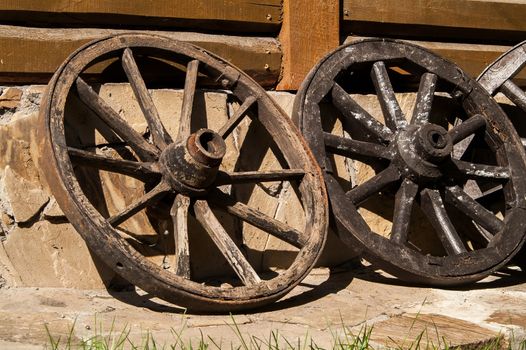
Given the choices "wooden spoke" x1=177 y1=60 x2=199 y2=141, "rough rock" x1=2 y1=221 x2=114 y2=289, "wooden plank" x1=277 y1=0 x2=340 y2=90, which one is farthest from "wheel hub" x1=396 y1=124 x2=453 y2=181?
"rough rock" x1=2 y1=221 x2=114 y2=289

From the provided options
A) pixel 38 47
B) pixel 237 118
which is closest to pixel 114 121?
pixel 38 47

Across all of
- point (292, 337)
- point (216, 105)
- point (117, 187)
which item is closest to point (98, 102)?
point (117, 187)

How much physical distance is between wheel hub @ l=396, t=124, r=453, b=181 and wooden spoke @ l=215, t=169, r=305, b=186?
21.9 inches

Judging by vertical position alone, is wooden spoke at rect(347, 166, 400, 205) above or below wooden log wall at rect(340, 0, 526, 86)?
below

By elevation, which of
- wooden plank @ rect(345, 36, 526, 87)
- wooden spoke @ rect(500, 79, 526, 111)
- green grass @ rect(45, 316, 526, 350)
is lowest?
green grass @ rect(45, 316, 526, 350)

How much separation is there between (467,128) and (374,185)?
658 millimetres

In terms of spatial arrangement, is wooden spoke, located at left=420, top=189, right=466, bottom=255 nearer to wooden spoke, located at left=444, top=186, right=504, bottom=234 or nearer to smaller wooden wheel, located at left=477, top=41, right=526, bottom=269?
wooden spoke, located at left=444, top=186, right=504, bottom=234

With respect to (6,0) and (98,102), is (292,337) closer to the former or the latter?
(98,102)

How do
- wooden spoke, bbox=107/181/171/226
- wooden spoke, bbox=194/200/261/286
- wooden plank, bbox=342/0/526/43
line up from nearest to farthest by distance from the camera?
wooden spoke, bbox=107/181/171/226 < wooden spoke, bbox=194/200/261/286 < wooden plank, bbox=342/0/526/43

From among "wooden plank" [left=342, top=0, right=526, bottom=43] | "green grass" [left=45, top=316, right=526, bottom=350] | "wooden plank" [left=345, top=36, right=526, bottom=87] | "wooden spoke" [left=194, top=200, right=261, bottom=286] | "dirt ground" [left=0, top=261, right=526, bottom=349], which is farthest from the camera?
"wooden plank" [left=345, top=36, right=526, bottom=87]

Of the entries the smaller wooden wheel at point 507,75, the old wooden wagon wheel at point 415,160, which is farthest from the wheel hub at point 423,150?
the smaller wooden wheel at point 507,75

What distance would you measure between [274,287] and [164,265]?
69 centimetres

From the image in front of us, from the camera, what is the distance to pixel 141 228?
4.07m

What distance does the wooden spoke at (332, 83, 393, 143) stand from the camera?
447cm
